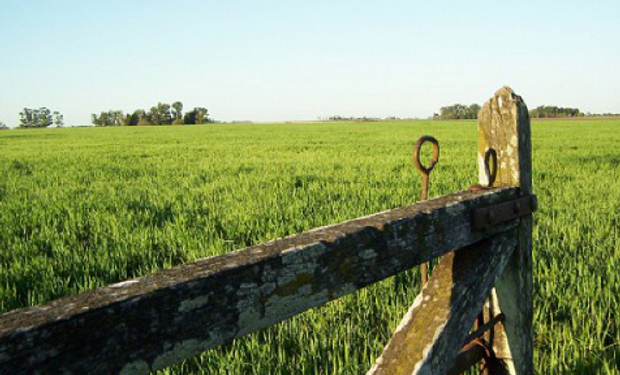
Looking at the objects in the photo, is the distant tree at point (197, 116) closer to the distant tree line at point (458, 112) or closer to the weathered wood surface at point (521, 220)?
the distant tree line at point (458, 112)

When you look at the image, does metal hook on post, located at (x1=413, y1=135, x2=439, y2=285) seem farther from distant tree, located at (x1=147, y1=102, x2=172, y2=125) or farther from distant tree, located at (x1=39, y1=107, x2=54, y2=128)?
distant tree, located at (x1=39, y1=107, x2=54, y2=128)

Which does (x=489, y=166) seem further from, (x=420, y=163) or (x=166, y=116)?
(x=166, y=116)

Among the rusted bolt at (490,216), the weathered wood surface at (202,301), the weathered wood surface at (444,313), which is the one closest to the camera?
the weathered wood surface at (202,301)

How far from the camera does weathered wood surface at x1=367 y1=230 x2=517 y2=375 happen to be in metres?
1.20

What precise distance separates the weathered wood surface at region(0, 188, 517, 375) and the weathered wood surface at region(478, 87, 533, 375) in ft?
1.84

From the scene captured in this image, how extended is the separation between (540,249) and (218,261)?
11.3ft

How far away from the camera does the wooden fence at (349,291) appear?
685 mm

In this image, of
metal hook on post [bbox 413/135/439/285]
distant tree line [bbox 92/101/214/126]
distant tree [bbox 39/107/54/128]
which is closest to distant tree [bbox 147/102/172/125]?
distant tree line [bbox 92/101/214/126]

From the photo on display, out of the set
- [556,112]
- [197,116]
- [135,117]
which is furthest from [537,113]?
[135,117]

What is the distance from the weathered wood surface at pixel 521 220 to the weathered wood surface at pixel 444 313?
21cm

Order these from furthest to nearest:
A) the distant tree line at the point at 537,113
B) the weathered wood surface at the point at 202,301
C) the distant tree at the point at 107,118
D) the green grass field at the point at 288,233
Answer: the distant tree at the point at 107,118
the distant tree line at the point at 537,113
the green grass field at the point at 288,233
the weathered wood surface at the point at 202,301

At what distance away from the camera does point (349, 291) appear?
3.41ft

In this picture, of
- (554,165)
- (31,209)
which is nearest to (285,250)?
(31,209)

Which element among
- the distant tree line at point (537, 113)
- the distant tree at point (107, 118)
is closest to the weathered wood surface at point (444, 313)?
the distant tree line at point (537, 113)
